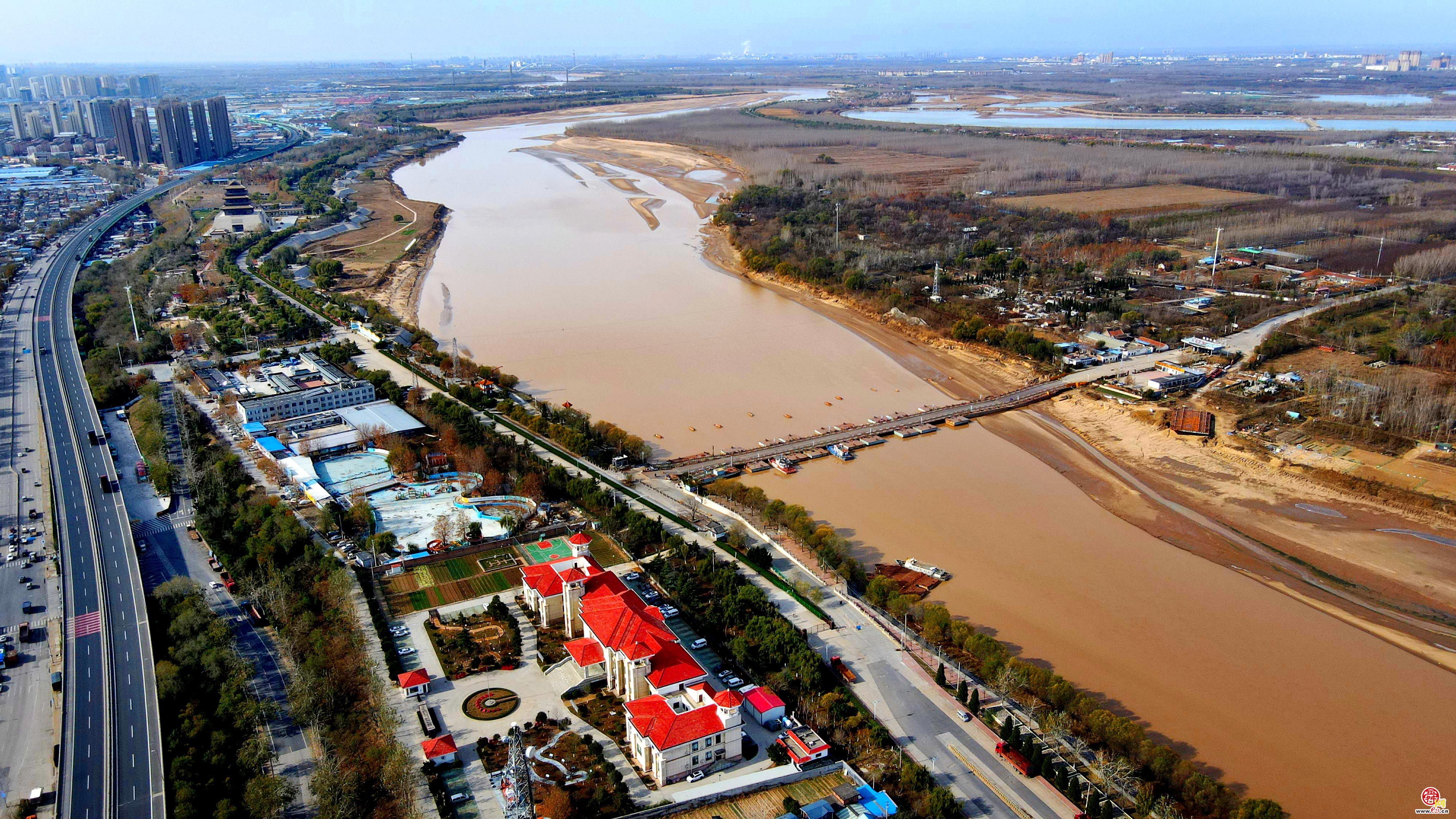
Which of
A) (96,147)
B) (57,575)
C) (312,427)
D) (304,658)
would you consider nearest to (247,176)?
(96,147)

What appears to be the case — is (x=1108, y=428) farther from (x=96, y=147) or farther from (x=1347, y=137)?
(x=96, y=147)

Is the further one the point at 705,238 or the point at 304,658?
the point at 705,238

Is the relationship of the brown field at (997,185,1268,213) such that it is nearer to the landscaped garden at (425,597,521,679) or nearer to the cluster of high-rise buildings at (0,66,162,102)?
the landscaped garden at (425,597,521,679)

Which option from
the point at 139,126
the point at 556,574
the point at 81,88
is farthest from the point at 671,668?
the point at 81,88

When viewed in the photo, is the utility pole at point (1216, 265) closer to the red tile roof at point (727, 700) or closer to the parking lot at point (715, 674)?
the parking lot at point (715, 674)

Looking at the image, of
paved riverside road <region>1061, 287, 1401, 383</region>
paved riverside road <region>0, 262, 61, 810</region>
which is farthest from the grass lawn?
paved riverside road <region>1061, 287, 1401, 383</region>

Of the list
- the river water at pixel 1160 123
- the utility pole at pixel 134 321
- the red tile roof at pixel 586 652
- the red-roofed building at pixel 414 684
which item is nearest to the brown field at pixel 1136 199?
the river water at pixel 1160 123

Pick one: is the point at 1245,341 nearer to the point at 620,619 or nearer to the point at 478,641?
the point at 620,619
